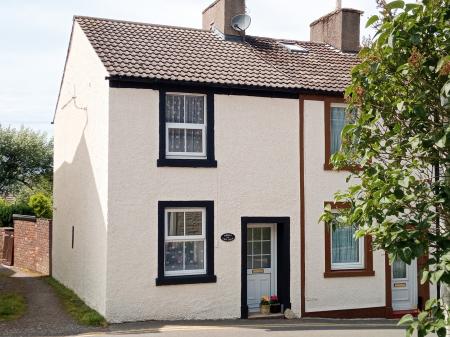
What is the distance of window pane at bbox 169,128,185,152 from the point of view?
13.9m

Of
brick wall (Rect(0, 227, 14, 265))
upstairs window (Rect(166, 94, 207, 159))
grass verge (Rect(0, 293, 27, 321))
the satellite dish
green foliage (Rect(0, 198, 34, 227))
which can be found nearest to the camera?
grass verge (Rect(0, 293, 27, 321))

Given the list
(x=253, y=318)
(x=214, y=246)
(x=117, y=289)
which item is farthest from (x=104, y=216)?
(x=253, y=318)

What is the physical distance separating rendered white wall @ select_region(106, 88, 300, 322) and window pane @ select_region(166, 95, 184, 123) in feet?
1.28

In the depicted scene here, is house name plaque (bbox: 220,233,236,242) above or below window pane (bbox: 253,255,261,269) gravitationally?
above

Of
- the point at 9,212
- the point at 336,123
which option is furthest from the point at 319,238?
the point at 9,212

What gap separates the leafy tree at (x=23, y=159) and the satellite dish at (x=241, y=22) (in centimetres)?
2216

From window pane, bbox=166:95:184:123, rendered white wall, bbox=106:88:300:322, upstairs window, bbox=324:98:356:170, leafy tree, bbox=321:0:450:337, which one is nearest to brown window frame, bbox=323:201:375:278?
rendered white wall, bbox=106:88:300:322

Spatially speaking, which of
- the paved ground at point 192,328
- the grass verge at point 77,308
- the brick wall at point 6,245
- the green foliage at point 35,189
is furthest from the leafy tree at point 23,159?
the paved ground at point 192,328

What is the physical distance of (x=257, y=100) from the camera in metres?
14.6

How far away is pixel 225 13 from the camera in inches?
684

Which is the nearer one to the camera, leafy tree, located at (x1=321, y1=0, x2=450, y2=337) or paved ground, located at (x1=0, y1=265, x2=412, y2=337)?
leafy tree, located at (x1=321, y1=0, x2=450, y2=337)

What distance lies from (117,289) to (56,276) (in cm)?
679

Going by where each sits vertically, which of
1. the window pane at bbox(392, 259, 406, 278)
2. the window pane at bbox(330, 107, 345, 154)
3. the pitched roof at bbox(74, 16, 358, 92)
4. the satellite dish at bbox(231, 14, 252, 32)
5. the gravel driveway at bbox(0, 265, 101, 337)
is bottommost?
the gravel driveway at bbox(0, 265, 101, 337)

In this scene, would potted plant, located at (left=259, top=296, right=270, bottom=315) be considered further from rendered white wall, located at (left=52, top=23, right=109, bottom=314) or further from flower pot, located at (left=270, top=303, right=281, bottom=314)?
rendered white wall, located at (left=52, top=23, right=109, bottom=314)
